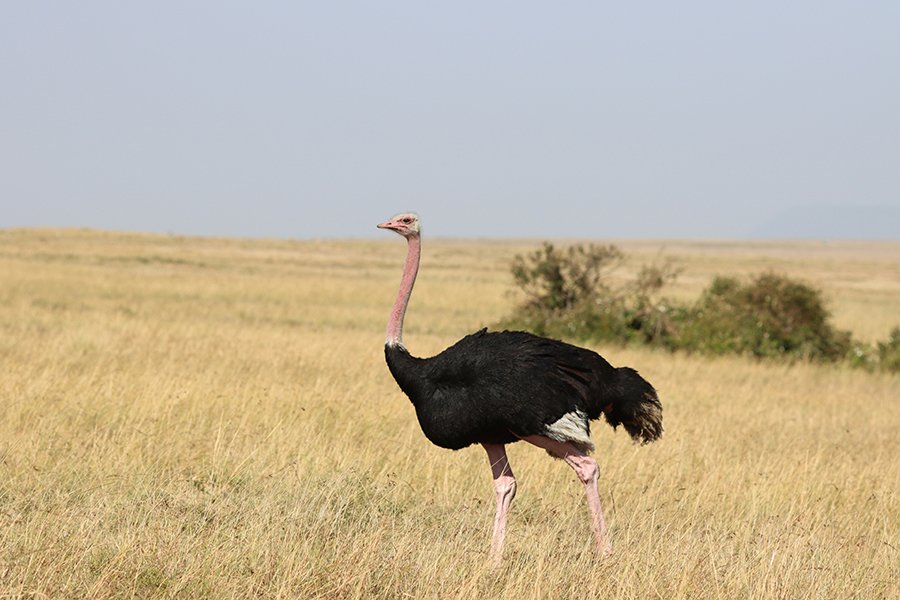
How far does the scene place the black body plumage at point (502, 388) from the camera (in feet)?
19.4

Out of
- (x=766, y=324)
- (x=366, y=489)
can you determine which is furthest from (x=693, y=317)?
(x=366, y=489)

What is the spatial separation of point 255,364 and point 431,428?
8184mm

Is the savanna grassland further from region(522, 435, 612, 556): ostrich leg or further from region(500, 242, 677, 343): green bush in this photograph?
region(500, 242, 677, 343): green bush

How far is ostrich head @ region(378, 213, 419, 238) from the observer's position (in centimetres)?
652

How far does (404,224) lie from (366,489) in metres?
1.74


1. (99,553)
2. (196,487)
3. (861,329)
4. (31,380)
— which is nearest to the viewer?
(99,553)

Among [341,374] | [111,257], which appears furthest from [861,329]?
[111,257]

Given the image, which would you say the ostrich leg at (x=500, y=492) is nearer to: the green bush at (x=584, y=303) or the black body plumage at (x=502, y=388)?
the black body plumage at (x=502, y=388)

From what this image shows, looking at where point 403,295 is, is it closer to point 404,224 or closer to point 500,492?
point 404,224

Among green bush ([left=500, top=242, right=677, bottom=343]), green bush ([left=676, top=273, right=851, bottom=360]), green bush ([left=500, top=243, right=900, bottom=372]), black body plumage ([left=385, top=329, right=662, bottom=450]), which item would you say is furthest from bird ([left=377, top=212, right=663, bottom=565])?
green bush ([left=500, top=242, right=677, bottom=343])

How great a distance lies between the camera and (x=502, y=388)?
19.5 feet

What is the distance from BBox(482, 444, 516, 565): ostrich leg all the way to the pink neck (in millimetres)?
788

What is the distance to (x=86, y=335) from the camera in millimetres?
15812

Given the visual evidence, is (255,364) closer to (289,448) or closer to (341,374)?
(341,374)
